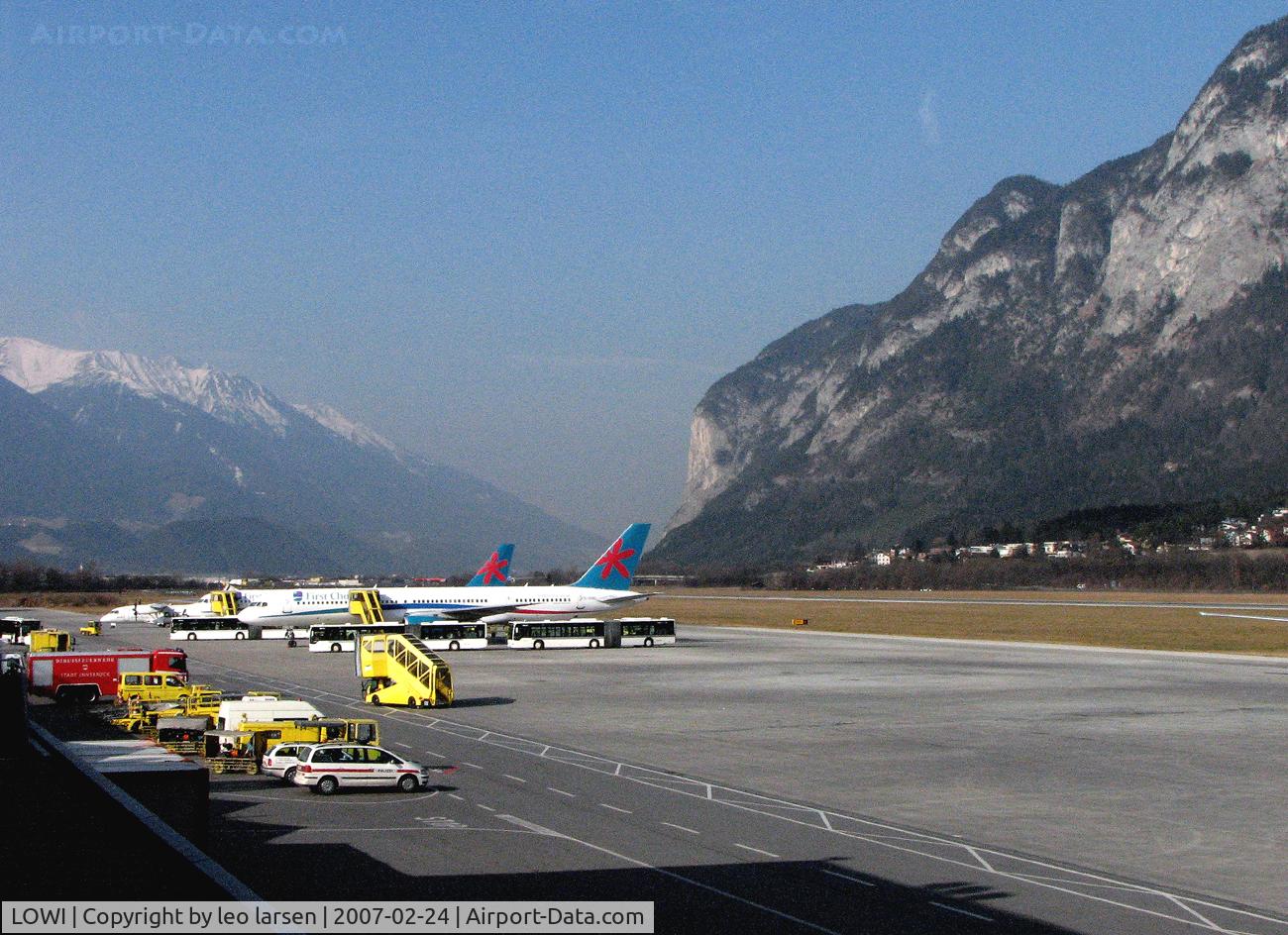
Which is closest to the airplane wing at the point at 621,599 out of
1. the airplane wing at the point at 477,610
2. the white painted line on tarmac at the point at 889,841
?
the airplane wing at the point at 477,610

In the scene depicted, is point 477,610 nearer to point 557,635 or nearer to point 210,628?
point 557,635

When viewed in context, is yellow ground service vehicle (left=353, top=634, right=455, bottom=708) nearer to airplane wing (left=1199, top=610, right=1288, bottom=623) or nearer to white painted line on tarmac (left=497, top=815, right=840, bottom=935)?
white painted line on tarmac (left=497, top=815, right=840, bottom=935)

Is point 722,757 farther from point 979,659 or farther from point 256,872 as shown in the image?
point 979,659

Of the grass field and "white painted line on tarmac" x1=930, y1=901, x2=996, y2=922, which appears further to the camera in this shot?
the grass field

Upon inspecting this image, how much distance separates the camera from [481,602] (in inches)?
4119

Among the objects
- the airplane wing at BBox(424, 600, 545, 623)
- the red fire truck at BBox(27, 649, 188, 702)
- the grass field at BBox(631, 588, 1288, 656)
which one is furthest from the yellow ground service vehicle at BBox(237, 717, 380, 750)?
the airplane wing at BBox(424, 600, 545, 623)

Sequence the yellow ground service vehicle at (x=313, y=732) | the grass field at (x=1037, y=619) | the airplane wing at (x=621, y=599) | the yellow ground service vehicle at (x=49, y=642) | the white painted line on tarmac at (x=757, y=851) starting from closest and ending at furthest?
the white painted line on tarmac at (x=757, y=851), the yellow ground service vehicle at (x=313, y=732), the yellow ground service vehicle at (x=49, y=642), the grass field at (x=1037, y=619), the airplane wing at (x=621, y=599)

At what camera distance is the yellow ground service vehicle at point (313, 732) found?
39.0m

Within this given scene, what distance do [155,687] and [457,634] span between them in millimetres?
41501

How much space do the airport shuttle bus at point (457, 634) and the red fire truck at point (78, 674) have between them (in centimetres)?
3549

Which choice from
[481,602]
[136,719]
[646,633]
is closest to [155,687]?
[136,719]

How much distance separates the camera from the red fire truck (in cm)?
5775

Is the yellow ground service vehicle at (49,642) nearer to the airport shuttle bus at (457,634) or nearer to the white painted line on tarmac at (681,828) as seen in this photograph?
the airport shuttle bus at (457,634)

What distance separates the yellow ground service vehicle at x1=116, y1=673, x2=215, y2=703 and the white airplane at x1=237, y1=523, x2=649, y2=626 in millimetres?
45927
